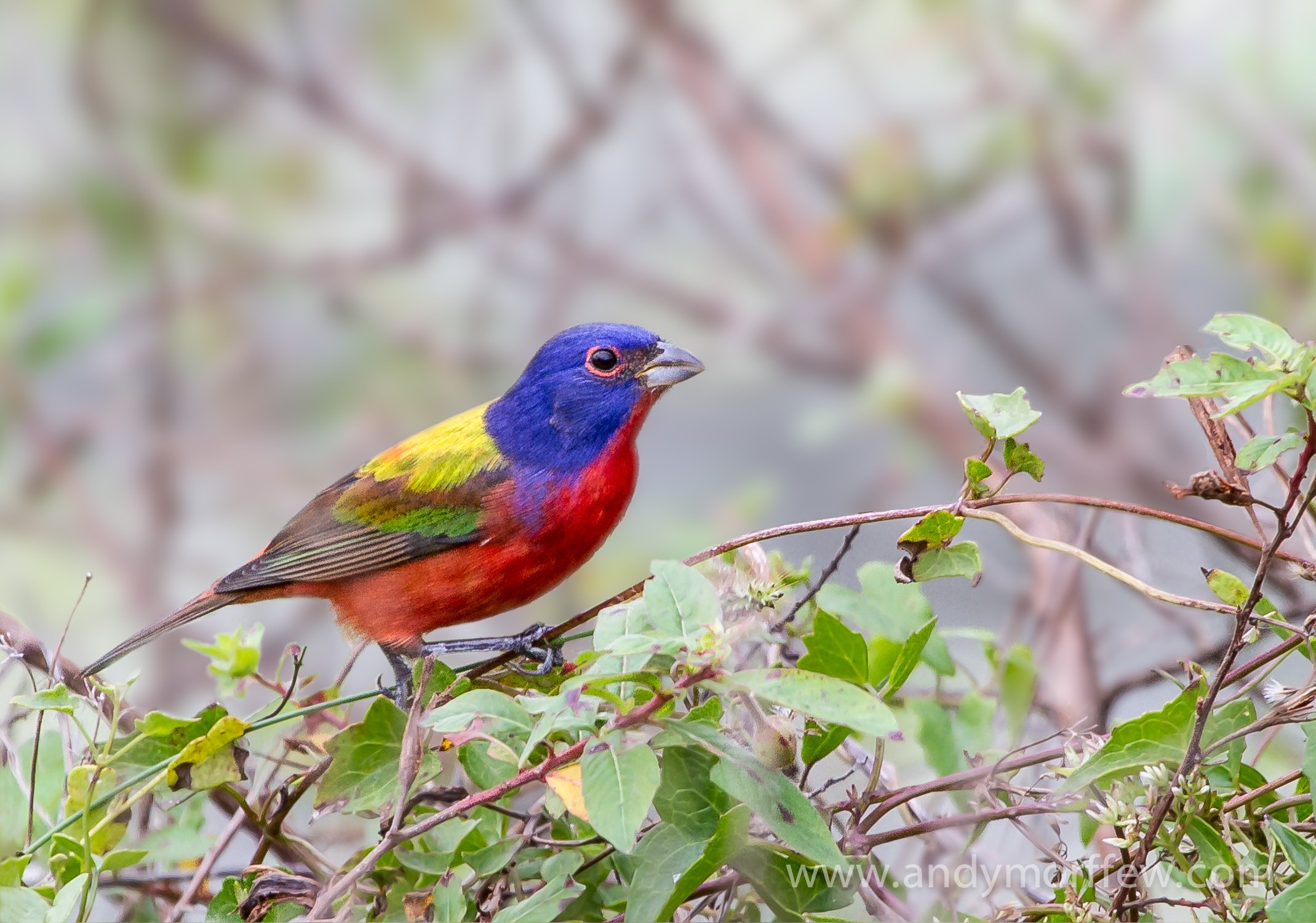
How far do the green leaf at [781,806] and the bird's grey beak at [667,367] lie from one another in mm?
1339

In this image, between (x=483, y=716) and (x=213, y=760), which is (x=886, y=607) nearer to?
(x=483, y=716)

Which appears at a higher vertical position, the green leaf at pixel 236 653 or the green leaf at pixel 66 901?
the green leaf at pixel 236 653

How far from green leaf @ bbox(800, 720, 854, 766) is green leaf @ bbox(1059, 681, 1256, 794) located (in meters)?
0.18

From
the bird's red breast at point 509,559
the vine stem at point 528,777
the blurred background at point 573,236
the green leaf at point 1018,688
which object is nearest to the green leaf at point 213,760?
the vine stem at point 528,777

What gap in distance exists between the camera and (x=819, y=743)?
1050 mm

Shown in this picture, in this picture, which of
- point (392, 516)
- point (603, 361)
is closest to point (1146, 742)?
point (603, 361)

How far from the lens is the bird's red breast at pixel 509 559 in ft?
7.00

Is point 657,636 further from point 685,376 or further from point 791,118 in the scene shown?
point 791,118

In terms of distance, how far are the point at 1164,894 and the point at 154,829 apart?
36.5 inches

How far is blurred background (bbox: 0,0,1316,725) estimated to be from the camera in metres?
4.45

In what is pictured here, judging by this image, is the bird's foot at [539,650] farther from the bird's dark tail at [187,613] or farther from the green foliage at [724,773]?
the bird's dark tail at [187,613]

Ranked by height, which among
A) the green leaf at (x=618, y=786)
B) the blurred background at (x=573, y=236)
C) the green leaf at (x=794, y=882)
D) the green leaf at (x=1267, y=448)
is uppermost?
the blurred background at (x=573, y=236)

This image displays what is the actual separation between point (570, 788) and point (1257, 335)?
1.86 feet

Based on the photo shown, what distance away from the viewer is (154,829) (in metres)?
1.32
